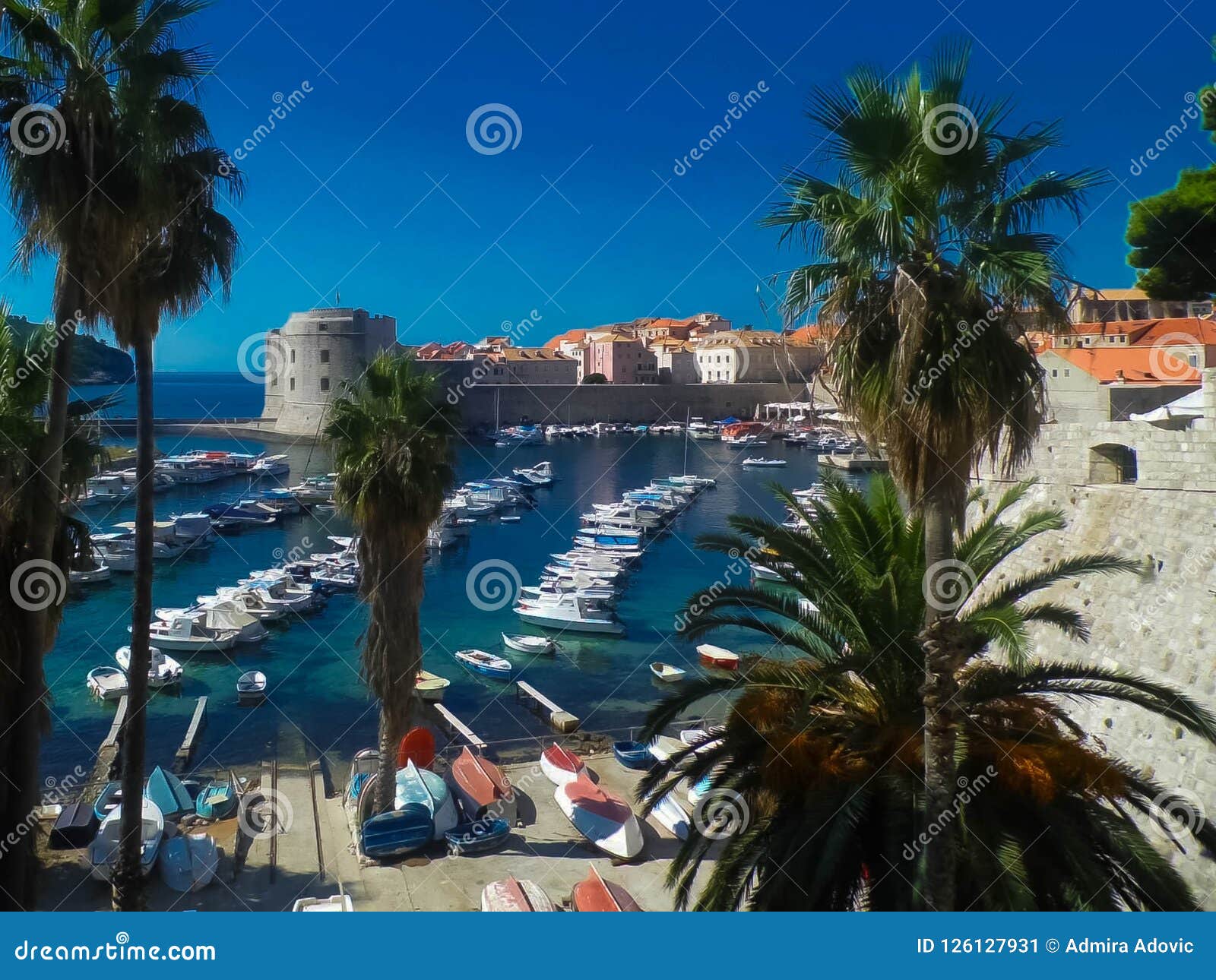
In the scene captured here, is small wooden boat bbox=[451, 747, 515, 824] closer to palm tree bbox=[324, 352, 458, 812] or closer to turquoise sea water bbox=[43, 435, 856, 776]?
palm tree bbox=[324, 352, 458, 812]

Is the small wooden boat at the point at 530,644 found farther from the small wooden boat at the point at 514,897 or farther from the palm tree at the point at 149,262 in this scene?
the palm tree at the point at 149,262

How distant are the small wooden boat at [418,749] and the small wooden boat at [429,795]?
0.36 ft

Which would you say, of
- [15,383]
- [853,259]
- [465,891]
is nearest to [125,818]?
[15,383]

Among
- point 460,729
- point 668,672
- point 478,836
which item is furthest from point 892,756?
point 668,672

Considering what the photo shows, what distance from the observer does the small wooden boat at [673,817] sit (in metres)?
9.05

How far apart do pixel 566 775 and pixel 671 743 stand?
8.39 ft

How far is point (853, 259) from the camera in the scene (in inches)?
147

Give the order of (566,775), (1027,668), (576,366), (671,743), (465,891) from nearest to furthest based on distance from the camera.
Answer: (1027,668) → (465,891) → (566,775) → (671,743) → (576,366)

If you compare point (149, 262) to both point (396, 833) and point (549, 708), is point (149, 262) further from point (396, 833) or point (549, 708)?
point (549, 708)

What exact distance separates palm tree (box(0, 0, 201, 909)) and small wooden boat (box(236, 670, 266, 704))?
12329 mm

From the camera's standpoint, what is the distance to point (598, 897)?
6848 mm

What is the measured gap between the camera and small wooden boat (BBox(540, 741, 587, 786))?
10139 mm

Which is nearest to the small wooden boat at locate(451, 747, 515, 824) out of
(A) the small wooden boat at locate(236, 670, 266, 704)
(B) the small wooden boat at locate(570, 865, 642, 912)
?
(B) the small wooden boat at locate(570, 865, 642, 912)
